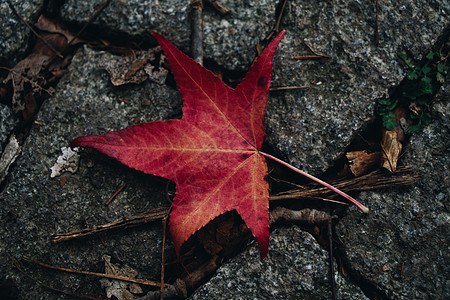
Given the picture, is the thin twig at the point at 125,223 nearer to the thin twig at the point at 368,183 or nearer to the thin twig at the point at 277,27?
the thin twig at the point at 368,183

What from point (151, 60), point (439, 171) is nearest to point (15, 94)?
point (151, 60)

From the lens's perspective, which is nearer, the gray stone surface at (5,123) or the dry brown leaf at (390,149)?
the dry brown leaf at (390,149)

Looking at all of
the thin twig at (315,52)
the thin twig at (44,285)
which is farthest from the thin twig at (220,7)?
the thin twig at (44,285)

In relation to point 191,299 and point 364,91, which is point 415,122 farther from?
point 191,299

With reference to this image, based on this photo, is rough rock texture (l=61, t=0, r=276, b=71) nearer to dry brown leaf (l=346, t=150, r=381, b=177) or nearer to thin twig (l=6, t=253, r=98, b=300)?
dry brown leaf (l=346, t=150, r=381, b=177)

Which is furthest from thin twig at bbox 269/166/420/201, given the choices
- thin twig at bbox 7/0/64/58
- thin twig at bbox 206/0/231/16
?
thin twig at bbox 7/0/64/58

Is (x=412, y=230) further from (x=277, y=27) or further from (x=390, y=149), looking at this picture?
(x=277, y=27)

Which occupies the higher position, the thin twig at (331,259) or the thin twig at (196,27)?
the thin twig at (196,27)
